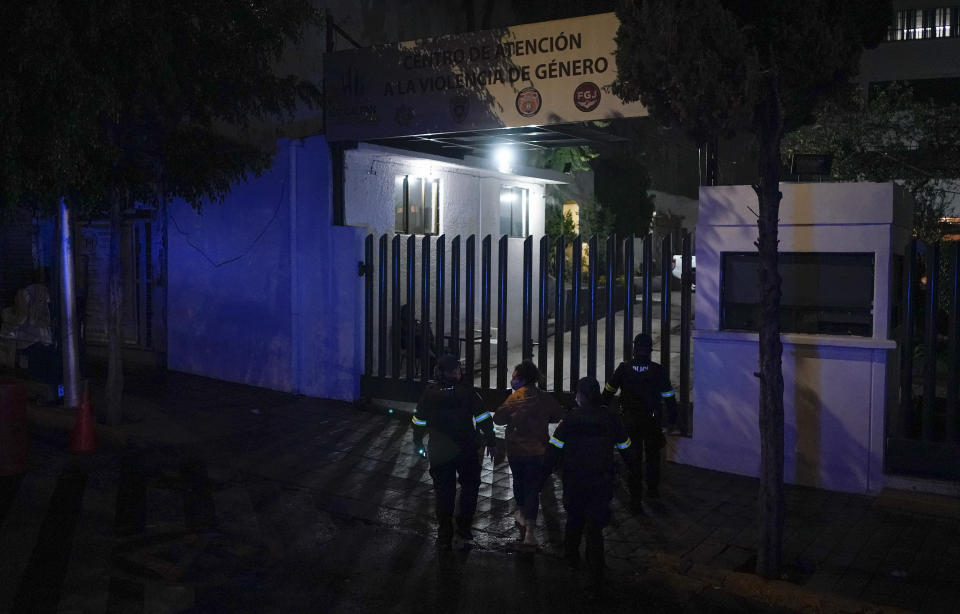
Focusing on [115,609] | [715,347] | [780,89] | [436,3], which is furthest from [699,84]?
[436,3]

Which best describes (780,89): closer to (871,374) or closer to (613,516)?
(871,374)

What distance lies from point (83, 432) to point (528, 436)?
5092 millimetres

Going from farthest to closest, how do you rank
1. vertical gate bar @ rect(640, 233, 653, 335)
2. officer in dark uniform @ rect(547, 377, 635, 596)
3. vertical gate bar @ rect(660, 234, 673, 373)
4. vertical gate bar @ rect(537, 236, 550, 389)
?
1. vertical gate bar @ rect(537, 236, 550, 389)
2. vertical gate bar @ rect(640, 233, 653, 335)
3. vertical gate bar @ rect(660, 234, 673, 373)
4. officer in dark uniform @ rect(547, 377, 635, 596)

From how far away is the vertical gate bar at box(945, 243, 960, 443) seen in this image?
7348 mm

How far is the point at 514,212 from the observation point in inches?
675

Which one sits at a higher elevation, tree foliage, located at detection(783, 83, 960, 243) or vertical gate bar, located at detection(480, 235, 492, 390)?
tree foliage, located at detection(783, 83, 960, 243)

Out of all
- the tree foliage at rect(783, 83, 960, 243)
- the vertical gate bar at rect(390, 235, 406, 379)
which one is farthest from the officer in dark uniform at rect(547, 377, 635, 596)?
the tree foliage at rect(783, 83, 960, 243)

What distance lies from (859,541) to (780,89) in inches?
138

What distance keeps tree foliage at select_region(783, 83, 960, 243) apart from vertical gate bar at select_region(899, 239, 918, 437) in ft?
31.7

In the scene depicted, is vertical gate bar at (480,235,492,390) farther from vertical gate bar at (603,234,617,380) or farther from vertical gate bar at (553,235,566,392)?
vertical gate bar at (603,234,617,380)

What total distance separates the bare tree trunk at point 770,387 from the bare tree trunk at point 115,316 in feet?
23.8

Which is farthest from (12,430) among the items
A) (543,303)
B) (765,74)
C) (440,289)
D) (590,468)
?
(765,74)

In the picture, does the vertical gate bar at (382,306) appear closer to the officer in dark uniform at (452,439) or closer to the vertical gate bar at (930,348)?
the officer in dark uniform at (452,439)

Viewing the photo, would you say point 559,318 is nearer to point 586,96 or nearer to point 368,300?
point 586,96
